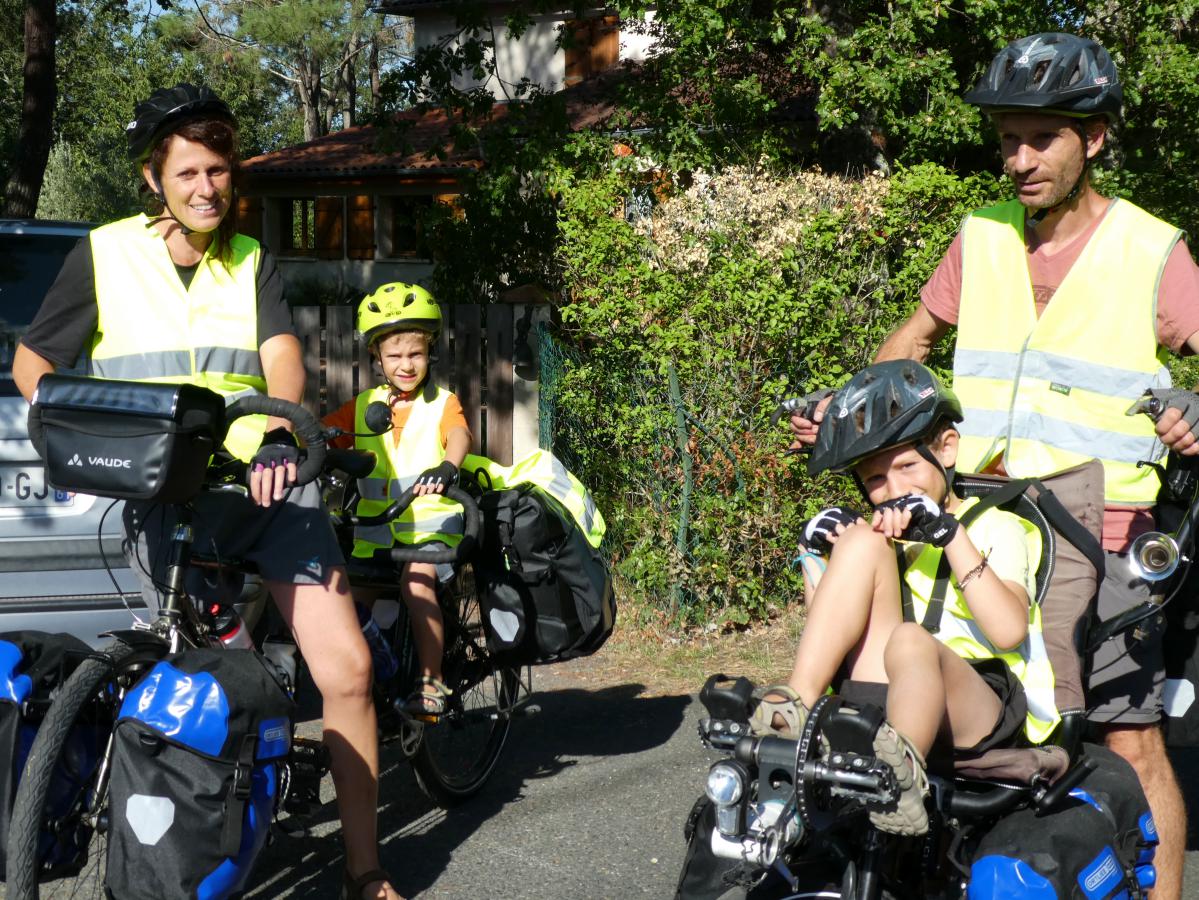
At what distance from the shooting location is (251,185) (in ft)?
12.6

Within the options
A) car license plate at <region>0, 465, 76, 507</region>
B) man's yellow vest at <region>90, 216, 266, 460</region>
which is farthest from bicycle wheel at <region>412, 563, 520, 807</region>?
man's yellow vest at <region>90, 216, 266, 460</region>

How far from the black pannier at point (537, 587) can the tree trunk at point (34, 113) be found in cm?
795

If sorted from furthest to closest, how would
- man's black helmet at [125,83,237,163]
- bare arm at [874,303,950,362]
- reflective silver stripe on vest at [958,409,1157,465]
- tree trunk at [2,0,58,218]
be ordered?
tree trunk at [2,0,58,218] < bare arm at [874,303,950,362] < reflective silver stripe on vest at [958,409,1157,465] < man's black helmet at [125,83,237,163]

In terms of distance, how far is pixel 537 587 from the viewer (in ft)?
15.8

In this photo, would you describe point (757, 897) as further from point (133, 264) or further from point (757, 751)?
point (133, 264)

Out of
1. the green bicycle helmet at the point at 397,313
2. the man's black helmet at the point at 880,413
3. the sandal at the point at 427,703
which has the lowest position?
the sandal at the point at 427,703

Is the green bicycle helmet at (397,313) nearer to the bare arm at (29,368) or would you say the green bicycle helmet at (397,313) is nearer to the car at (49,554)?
the car at (49,554)

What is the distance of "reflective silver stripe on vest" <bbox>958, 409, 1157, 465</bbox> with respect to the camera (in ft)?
11.7

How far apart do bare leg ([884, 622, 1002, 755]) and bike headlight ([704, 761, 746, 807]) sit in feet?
1.34

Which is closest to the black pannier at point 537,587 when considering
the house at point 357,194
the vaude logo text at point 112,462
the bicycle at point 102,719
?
the bicycle at point 102,719

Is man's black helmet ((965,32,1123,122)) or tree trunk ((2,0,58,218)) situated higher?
tree trunk ((2,0,58,218))

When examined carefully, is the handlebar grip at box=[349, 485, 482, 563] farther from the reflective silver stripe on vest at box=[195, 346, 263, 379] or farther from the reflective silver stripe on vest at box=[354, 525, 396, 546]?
the reflective silver stripe on vest at box=[195, 346, 263, 379]

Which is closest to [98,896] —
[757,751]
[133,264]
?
[133,264]

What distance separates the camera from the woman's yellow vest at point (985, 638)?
10.00 feet
